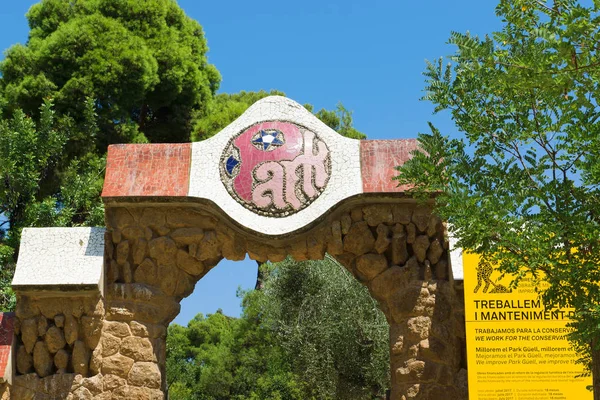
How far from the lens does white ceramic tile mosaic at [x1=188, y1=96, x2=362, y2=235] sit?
8594 mm

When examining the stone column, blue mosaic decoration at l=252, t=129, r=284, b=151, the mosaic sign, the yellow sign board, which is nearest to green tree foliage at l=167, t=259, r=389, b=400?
the stone column

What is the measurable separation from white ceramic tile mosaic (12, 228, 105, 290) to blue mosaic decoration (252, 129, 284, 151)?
5.71 feet

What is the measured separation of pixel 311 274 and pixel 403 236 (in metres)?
6.81

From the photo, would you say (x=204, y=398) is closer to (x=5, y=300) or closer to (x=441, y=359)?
(x=5, y=300)

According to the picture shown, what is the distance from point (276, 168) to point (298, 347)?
21.8 ft

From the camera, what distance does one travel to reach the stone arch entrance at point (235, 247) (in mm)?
8578

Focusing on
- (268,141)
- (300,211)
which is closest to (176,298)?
(300,211)

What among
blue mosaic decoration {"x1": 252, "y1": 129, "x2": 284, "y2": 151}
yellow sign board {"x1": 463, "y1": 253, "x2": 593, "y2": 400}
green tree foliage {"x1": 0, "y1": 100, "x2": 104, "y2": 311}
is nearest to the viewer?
yellow sign board {"x1": 463, "y1": 253, "x2": 593, "y2": 400}

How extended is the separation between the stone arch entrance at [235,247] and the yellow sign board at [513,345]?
25cm

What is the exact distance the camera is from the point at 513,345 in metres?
8.34

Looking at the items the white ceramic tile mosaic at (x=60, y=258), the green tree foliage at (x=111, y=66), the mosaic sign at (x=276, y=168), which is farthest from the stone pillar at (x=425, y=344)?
the green tree foliage at (x=111, y=66)

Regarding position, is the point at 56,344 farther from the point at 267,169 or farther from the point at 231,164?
the point at 267,169

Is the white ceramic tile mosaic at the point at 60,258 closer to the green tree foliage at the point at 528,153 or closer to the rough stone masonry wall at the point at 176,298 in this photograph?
the rough stone masonry wall at the point at 176,298

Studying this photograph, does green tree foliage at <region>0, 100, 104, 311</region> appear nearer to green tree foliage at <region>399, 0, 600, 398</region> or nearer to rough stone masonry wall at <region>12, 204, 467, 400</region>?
rough stone masonry wall at <region>12, 204, 467, 400</region>
